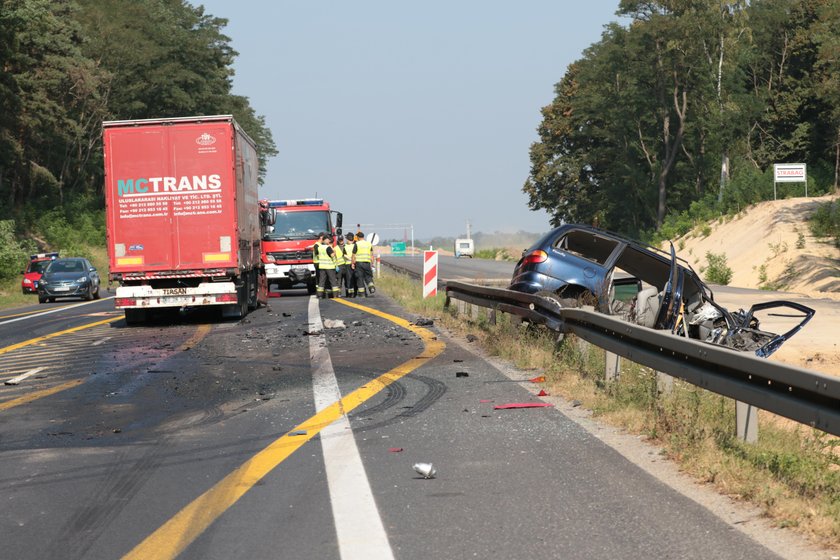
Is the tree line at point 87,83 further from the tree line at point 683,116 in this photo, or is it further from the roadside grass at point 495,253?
the roadside grass at point 495,253

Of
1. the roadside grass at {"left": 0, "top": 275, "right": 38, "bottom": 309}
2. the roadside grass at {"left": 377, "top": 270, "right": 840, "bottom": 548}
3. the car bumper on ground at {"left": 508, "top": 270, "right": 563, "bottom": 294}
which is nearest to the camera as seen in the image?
the roadside grass at {"left": 377, "top": 270, "right": 840, "bottom": 548}

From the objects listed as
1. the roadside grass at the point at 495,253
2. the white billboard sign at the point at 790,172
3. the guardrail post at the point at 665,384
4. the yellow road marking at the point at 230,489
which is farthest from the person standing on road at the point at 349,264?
the roadside grass at the point at 495,253

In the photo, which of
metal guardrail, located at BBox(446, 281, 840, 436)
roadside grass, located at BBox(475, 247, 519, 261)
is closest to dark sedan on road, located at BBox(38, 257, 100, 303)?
metal guardrail, located at BBox(446, 281, 840, 436)

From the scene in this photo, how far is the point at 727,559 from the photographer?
A: 483 centimetres

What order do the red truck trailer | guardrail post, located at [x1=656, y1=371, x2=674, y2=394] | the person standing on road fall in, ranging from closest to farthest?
guardrail post, located at [x1=656, y1=371, x2=674, y2=394], the red truck trailer, the person standing on road

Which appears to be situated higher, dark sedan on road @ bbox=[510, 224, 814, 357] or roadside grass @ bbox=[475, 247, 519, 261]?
dark sedan on road @ bbox=[510, 224, 814, 357]

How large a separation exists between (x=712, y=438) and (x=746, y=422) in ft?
0.79

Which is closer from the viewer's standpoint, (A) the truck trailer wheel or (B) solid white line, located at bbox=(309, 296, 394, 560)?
(B) solid white line, located at bbox=(309, 296, 394, 560)

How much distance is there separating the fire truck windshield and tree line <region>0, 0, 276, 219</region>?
17.0m

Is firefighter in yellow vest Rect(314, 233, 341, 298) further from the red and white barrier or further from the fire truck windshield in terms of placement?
the fire truck windshield

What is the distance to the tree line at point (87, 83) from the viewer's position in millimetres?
50375

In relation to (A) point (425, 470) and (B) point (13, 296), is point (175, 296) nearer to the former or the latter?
(A) point (425, 470)

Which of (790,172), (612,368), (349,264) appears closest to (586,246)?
(612,368)

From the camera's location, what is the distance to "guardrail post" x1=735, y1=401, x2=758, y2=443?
23.3ft
